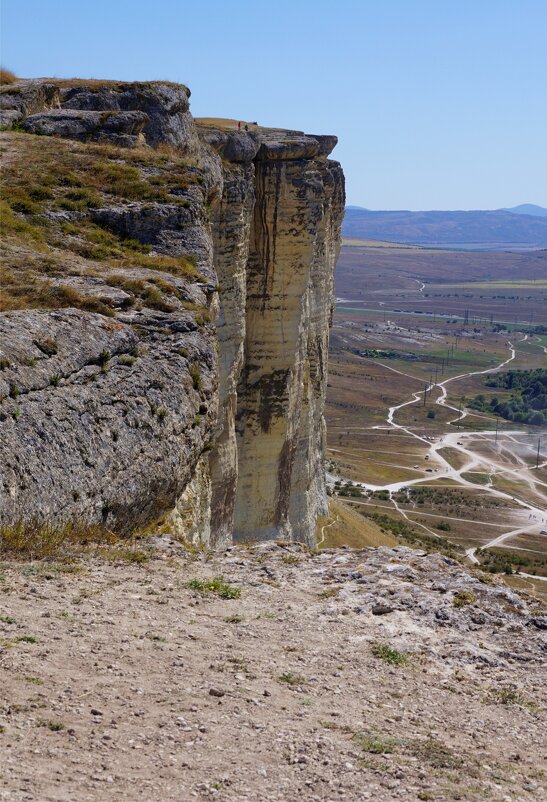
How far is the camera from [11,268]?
34.4ft

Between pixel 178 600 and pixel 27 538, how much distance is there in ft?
4.46

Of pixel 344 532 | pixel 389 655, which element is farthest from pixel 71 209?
pixel 344 532

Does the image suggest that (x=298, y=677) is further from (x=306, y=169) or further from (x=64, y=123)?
(x=306, y=169)

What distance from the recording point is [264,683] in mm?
6289

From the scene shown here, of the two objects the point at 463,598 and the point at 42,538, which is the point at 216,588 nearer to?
the point at 42,538

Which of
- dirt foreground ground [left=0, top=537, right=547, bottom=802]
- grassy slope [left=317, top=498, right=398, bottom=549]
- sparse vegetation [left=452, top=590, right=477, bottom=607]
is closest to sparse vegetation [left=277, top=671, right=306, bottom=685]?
dirt foreground ground [left=0, top=537, right=547, bottom=802]

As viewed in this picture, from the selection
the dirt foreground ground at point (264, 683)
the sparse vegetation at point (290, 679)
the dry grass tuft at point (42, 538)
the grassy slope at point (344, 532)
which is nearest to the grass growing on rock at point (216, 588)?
the dirt foreground ground at point (264, 683)

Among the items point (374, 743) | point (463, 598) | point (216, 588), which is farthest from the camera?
point (463, 598)

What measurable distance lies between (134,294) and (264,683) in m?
5.66

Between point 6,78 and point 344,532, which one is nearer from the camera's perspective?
point 6,78

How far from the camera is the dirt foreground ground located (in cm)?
507

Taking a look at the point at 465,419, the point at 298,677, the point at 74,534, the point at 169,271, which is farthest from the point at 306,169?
the point at 465,419

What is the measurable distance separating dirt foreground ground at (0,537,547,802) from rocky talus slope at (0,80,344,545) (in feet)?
3.06

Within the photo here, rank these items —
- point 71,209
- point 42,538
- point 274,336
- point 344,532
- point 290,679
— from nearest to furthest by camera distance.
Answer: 1. point 290,679
2. point 42,538
3. point 71,209
4. point 274,336
5. point 344,532
